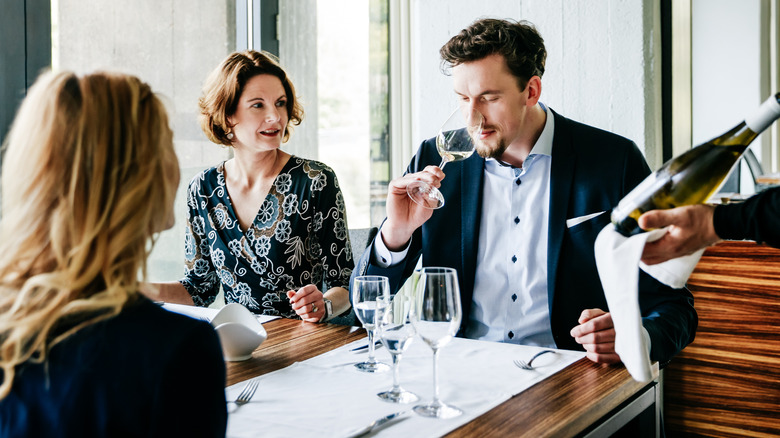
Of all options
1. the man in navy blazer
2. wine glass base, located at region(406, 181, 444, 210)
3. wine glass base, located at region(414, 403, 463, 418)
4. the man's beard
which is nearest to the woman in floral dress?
the man in navy blazer

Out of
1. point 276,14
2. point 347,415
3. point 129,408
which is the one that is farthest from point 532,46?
point 276,14

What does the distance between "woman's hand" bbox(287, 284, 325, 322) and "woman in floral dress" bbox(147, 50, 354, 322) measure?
32cm

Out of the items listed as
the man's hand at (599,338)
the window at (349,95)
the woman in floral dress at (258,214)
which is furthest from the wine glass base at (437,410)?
the window at (349,95)

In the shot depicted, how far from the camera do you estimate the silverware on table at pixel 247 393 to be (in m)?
1.12

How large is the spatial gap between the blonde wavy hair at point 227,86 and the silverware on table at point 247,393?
138cm

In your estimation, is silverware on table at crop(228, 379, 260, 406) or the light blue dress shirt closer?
silverware on table at crop(228, 379, 260, 406)

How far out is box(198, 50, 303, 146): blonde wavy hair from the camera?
7.73 ft

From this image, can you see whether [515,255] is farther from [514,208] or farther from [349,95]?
[349,95]

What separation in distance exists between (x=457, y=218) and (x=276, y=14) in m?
2.11

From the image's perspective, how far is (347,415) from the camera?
1043 millimetres

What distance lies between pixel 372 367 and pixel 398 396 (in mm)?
193

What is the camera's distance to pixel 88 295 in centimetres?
72

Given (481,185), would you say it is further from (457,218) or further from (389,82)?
(389,82)

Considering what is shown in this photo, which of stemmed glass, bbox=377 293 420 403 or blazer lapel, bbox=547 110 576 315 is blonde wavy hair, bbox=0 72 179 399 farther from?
blazer lapel, bbox=547 110 576 315
